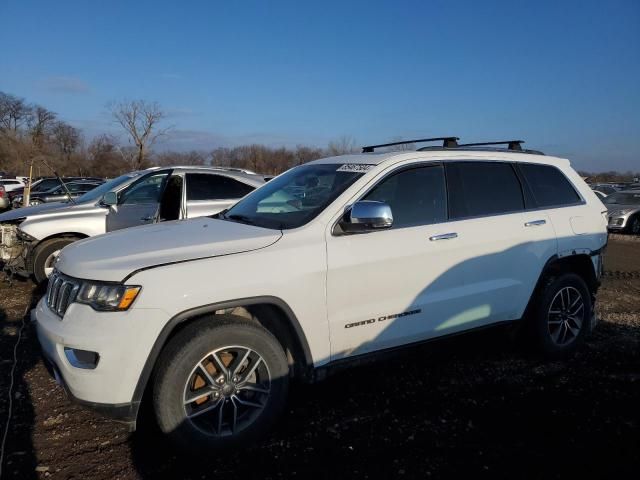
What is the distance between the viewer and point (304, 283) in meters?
2.99

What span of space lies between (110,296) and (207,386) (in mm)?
761

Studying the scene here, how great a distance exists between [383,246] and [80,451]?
2.31m

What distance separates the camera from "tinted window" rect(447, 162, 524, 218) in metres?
3.83

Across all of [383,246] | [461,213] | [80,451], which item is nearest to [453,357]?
[461,213]

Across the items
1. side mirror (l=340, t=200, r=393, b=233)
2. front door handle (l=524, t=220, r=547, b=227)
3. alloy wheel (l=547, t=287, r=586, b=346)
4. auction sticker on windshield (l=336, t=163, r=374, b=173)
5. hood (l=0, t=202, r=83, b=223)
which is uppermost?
auction sticker on windshield (l=336, t=163, r=374, b=173)

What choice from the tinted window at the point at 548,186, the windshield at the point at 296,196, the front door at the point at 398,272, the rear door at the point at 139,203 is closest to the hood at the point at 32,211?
the rear door at the point at 139,203

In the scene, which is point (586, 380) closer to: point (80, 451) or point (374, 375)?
point (374, 375)

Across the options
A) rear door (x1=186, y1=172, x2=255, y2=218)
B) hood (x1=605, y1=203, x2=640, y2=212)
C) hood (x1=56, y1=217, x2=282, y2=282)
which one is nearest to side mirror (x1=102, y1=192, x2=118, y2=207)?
rear door (x1=186, y1=172, x2=255, y2=218)

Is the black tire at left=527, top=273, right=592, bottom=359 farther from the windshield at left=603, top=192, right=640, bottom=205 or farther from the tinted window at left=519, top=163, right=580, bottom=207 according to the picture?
the windshield at left=603, top=192, right=640, bottom=205

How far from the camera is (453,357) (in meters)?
4.48

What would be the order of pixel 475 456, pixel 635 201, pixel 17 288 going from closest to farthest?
1. pixel 475 456
2. pixel 17 288
3. pixel 635 201

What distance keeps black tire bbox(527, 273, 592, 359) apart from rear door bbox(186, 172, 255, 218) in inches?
173

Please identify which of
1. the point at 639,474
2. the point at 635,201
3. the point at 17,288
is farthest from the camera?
the point at 635,201

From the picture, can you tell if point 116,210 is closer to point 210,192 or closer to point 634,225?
point 210,192
